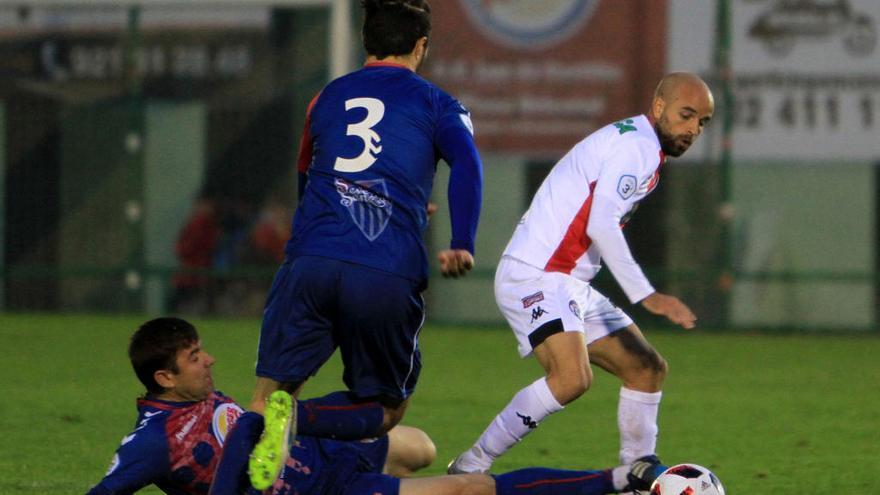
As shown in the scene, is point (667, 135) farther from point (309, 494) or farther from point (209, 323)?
point (209, 323)

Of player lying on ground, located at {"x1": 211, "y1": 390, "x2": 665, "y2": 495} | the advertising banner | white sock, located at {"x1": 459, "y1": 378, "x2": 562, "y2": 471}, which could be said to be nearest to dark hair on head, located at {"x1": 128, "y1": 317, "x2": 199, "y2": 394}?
player lying on ground, located at {"x1": 211, "y1": 390, "x2": 665, "y2": 495}

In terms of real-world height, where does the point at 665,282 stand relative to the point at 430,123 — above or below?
below

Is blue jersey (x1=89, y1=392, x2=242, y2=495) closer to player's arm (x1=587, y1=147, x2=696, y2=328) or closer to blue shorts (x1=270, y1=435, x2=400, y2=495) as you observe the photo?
blue shorts (x1=270, y1=435, x2=400, y2=495)

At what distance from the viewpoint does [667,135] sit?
6.52m

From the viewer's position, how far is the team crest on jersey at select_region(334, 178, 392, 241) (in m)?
5.43

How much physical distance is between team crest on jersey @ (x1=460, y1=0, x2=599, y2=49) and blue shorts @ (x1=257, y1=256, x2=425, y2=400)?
10.1m

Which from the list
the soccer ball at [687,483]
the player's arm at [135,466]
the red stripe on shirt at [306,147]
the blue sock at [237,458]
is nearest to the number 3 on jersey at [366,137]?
the red stripe on shirt at [306,147]

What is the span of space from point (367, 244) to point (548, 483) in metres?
1.06

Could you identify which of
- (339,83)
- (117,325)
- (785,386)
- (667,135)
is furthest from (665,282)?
(339,83)

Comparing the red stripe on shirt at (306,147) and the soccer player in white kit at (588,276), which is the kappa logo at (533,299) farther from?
the red stripe on shirt at (306,147)

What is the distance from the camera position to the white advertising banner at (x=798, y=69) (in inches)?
586

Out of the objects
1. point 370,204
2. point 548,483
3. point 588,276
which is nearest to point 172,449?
point 370,204

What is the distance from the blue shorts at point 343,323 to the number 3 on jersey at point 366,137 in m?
0.33

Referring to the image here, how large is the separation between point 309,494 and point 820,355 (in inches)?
340
